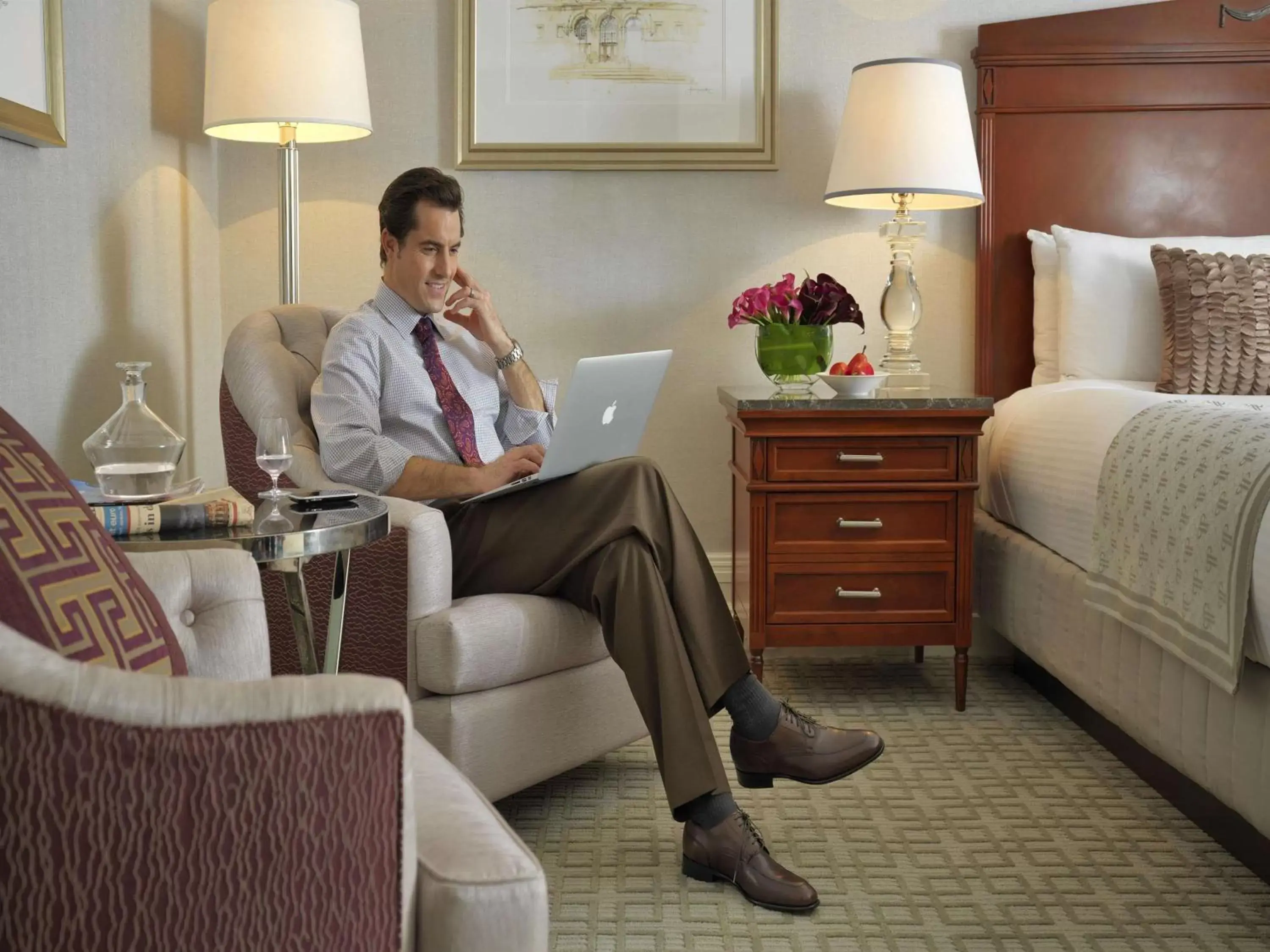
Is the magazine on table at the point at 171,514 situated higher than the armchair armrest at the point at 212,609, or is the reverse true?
the magazine on table at the point at 171,514

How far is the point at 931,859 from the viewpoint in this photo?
6.68 feet

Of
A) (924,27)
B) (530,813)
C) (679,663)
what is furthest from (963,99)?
(530,813)

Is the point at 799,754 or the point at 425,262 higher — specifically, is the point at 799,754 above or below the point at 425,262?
below

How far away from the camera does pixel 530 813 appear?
225 centimetres

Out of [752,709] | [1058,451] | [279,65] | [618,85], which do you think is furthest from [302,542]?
[618,85]

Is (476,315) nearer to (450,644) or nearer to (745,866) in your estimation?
(450,644)

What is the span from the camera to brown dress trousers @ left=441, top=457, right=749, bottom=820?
6.27 ft

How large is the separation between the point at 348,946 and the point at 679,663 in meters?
1.13

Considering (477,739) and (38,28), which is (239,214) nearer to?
(38,28)

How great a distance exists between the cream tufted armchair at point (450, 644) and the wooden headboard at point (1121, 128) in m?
1.73

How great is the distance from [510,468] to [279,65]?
1133 mm

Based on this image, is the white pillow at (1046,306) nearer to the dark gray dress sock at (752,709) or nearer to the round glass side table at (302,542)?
the dark gray dress sock at (752,709)

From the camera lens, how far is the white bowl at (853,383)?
9.30ft

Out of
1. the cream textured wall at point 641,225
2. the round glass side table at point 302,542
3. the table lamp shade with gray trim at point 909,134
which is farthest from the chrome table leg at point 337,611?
the table lamp shade with gray trim at point 909,134
